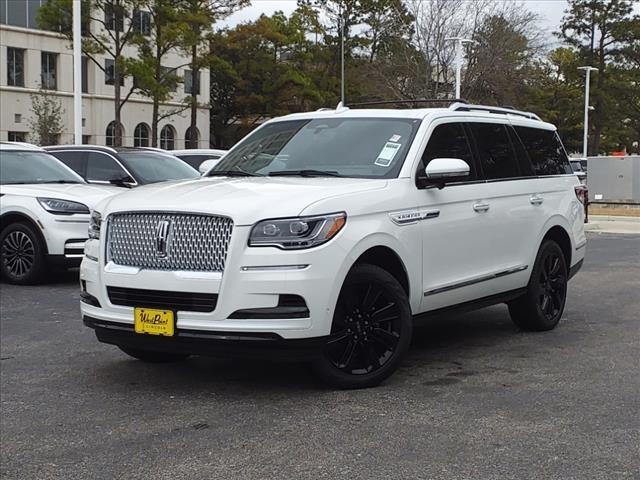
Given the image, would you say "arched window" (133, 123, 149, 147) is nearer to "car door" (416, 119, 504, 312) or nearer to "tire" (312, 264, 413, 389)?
"car door" (416, 119, 504, 312)

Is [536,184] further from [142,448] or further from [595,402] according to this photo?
[142,448]

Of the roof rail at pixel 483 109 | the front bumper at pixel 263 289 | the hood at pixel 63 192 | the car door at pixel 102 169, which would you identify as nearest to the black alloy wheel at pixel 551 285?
the roof rail at pixel 483 109

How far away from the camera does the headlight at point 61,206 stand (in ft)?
35.8

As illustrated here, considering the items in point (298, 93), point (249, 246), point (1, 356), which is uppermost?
point (298, 93)

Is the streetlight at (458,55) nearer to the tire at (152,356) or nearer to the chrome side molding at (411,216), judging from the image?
the chrome side molding at (411,216)

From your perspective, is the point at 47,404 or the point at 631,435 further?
the point at 47,404

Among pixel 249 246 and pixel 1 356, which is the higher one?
pixel 249 246

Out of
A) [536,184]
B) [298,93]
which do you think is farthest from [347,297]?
[298,93]

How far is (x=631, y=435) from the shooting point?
4.96 m

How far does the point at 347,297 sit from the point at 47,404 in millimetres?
1977

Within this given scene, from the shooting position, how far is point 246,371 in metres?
6.54

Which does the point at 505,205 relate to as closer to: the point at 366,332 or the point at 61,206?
the point at 366,332

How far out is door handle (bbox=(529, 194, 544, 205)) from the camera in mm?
7898

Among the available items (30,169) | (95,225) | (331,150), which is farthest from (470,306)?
(30,169)
